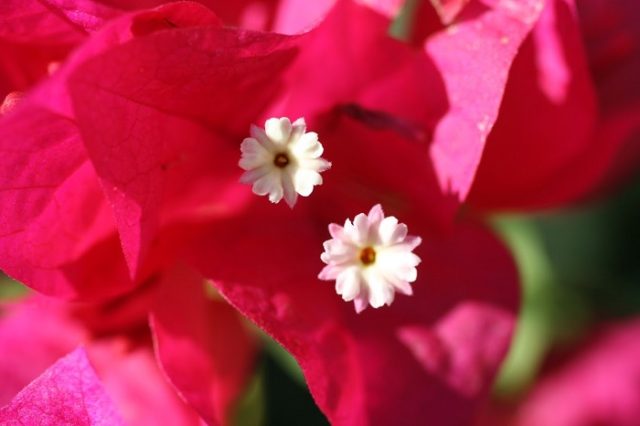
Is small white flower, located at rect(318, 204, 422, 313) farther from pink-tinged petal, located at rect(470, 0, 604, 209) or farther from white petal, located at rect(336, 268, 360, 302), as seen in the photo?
pink-tinged petal, located at rect(470, 0, 604, 209)

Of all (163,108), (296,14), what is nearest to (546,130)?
(296,14)

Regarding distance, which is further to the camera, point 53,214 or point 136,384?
point 136,384

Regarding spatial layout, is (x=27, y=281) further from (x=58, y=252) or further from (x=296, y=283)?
(x=296, y=283)

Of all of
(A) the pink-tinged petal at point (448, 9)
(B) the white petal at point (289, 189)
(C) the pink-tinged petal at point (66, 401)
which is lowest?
(C) the pink-tinged petal at point (66, 401)

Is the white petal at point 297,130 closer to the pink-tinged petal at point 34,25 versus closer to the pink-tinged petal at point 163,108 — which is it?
the pink-tinged petal at point 163,108

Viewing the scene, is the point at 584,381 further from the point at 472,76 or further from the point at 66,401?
the point at 66,401

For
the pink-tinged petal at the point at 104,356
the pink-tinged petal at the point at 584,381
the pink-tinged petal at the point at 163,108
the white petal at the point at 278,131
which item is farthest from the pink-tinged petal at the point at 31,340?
the pink-tinged petal at the point at 584,381
